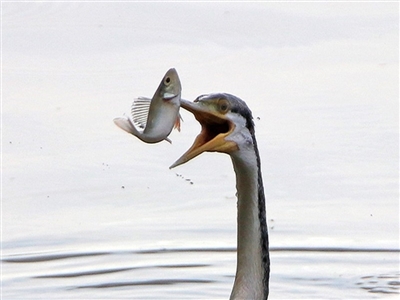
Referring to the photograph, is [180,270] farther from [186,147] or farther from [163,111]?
[163,111]

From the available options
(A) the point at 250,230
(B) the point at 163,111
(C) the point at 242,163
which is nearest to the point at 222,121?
(C) the point at 242,163

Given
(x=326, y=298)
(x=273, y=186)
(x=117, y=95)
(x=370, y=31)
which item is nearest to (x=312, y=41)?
(x=370, y=31)

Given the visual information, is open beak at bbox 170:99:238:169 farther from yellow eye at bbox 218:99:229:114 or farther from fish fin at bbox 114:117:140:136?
fish fin at bbox 114:117:140:136

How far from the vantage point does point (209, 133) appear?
21.4 feet

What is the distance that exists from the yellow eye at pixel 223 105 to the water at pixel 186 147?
102 inches

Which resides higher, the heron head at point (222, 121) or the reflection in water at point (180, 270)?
the heron head at point (222, 121)

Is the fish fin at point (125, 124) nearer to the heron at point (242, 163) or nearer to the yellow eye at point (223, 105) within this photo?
the heron at point (242, 163)

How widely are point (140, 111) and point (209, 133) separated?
343mm

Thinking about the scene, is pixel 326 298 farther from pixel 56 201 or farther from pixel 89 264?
pixel 56 201

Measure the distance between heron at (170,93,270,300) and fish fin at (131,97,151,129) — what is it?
240mm

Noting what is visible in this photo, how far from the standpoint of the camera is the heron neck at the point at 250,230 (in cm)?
648

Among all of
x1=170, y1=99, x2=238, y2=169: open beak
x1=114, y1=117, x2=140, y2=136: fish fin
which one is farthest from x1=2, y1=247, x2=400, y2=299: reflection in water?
x1=114, y1=117, x2=140, y2=136: fish fin

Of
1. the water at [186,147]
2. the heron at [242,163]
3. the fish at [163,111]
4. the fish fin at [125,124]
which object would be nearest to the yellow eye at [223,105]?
the heron at [242,163]

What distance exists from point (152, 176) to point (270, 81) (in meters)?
2.11
